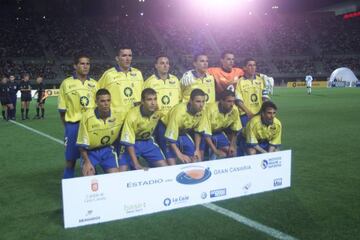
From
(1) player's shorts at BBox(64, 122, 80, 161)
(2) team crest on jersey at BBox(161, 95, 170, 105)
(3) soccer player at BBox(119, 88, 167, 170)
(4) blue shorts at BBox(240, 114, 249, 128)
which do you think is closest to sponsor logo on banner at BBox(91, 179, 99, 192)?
(3) soccer player at BBox(119, 88, 167, 170)

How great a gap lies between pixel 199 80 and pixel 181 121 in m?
1.02

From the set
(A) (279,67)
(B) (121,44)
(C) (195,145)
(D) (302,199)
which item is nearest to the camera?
(D) (302,199)

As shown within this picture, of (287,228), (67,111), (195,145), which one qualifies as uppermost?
(67,111)

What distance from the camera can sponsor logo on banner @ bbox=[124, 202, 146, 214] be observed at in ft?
15.9

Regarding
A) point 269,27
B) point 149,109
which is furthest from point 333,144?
point 269,27

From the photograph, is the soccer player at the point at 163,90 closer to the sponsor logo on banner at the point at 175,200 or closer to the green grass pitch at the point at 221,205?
→ the sponsor logo on banner at the point at 175,200

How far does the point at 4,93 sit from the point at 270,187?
13.0 meters

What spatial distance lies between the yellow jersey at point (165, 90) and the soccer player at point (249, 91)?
4.03ft

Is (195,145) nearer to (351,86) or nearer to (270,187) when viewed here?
(270,187)

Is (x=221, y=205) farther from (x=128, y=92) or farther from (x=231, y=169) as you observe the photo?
(x=128, y=92)

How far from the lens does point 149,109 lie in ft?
18.6

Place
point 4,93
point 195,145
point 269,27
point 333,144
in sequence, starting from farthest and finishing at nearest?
point 269,27
point 4,93
point 333,144
point 195,145

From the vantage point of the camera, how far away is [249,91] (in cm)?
724

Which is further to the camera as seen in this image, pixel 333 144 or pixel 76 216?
pixel 333 144
